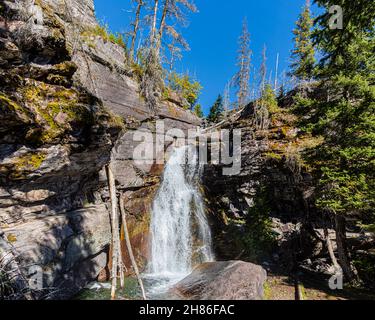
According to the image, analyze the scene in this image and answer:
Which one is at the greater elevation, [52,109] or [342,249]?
[52,109]

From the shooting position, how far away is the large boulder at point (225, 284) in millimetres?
7621

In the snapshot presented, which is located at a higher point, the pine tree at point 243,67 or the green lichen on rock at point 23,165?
the pine tree at point 243,67

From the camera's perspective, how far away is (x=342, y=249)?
32.4 feet

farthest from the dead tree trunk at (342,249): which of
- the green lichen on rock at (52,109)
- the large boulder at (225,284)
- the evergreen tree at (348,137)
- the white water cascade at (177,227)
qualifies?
the green lichen on rock at (52,109)

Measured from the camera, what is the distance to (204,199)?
15.6 meters

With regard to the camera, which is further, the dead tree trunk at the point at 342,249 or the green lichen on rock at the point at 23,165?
the dead tree trunk at the point at 342,249

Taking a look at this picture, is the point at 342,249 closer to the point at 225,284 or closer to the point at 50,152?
the point at 225,284

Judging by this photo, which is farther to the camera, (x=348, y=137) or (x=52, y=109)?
(x=348, y=137)

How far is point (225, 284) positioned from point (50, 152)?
7.43m

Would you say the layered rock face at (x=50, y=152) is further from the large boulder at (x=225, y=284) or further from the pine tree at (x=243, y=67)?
the pine tree at (x=243, y=67)

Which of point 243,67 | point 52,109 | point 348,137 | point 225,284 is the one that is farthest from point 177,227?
point 243,67

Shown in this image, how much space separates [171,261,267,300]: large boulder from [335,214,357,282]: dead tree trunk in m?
3.82

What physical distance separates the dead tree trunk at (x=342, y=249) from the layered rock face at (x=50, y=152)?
406 inches

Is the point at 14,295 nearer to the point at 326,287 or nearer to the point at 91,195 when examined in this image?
the point at 91,195
